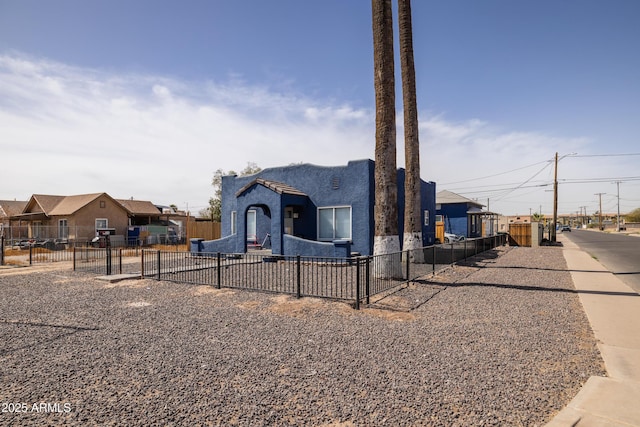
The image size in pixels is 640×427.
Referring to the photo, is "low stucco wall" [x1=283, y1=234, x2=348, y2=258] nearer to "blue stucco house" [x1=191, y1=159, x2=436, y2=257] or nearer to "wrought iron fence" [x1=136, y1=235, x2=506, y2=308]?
"blue stucco house" [x1=191, y1=159, x2=436, y2=257]

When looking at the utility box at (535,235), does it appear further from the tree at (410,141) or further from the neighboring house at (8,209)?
the neighboring house at (8,209)

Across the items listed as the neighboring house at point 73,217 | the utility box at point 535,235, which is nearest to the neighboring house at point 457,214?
the utility box at point 535,235

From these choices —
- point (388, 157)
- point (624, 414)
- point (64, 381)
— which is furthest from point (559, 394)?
point (388, 157)

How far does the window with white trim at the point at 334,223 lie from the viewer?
18297 millimetres

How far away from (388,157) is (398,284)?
4007 millimetres

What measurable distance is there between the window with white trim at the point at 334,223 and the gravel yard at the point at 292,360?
916cm

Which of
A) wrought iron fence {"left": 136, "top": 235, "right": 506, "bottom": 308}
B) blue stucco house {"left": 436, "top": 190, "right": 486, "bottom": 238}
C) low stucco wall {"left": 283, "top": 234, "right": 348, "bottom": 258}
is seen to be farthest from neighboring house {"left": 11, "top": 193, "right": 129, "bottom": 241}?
blue stucco house {"left": 436, "top": 190, "right": 486, "bottom": 238}

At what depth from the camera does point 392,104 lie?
1182 cm

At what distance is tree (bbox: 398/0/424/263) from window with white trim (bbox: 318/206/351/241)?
3082 millimetres

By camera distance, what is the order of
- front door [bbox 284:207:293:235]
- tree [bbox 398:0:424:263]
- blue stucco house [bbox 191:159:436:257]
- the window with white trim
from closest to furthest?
tree [bbox 398:0:424:263], blue stucco house [bbox 191:159:436:257], the window with white trim, front door [bbox 284:207:293:235]

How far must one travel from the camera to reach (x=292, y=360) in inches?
198

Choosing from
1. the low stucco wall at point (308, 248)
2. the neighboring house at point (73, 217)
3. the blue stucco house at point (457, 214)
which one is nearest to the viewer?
the low stucco wall at point (308, 248)

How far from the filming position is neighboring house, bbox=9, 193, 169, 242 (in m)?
31.8

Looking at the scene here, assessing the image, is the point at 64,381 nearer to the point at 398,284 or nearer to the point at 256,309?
the point at 256,309
